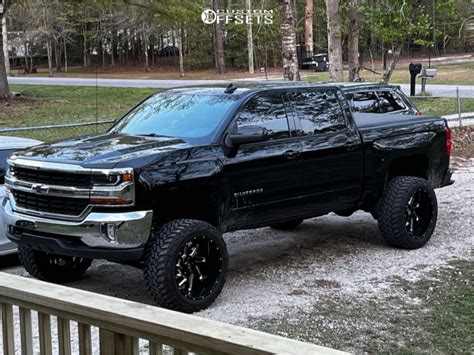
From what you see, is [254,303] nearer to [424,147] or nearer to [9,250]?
[9,250]

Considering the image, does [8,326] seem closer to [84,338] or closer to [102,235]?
[84,338]

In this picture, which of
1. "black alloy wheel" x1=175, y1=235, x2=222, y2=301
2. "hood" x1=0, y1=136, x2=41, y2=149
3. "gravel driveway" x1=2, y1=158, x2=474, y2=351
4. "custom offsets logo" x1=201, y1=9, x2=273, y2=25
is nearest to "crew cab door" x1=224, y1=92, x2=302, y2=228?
"black alloy wheel" x1=175, y1=235, x2=222, y2=301

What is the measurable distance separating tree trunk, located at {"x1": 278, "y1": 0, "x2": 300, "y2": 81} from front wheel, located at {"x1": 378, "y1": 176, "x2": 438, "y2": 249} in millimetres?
10535

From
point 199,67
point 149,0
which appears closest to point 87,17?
point 199,67

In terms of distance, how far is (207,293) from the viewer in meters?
6.37

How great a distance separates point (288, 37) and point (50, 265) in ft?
42.3

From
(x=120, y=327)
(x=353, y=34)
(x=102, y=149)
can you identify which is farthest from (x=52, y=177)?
(x=353, y=34)

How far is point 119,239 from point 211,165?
114 cm

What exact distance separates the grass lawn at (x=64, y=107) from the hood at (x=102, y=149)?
10.3 m

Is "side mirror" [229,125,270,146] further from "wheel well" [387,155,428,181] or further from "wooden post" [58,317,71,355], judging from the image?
"wooden post" [58,317,71,355]

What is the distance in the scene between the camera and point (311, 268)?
25.4ft

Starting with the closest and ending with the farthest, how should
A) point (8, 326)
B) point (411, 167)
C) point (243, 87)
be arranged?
1. point (8, 326)
2. point (243, 87)
3. point (411, 167)

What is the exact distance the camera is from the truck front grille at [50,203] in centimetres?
614

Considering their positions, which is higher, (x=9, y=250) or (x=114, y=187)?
(x=114, y=187)
